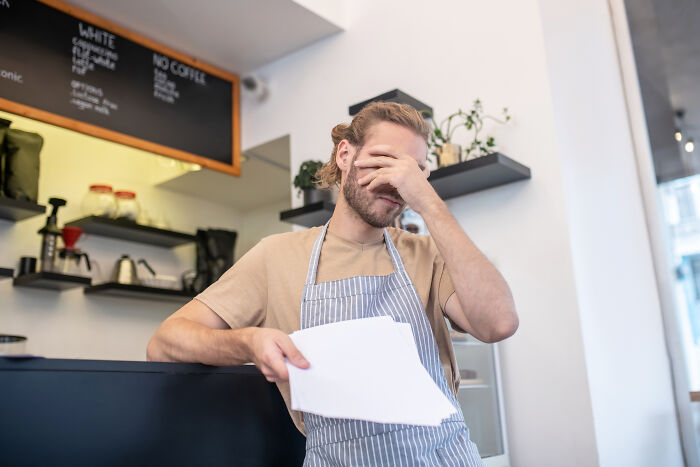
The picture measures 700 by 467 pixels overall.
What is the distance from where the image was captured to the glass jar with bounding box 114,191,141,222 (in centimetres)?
364

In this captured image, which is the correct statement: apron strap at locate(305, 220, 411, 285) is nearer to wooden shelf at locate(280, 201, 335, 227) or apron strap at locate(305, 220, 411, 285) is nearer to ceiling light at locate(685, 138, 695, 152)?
wooden shelf at locate(280, 201, 335, 227)

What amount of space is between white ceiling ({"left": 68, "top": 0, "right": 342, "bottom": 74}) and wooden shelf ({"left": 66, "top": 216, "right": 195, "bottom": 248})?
1.00 metres

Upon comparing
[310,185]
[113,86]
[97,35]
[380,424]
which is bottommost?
[380,424]

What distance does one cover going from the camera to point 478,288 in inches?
50.1

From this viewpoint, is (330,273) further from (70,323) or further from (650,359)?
(70,323)

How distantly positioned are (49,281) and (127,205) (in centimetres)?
68

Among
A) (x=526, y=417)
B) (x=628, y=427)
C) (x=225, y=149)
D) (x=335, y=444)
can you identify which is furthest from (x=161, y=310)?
(x=335, y=444)

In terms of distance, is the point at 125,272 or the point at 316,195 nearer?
the point at 316,195

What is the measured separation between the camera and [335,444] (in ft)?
3.88

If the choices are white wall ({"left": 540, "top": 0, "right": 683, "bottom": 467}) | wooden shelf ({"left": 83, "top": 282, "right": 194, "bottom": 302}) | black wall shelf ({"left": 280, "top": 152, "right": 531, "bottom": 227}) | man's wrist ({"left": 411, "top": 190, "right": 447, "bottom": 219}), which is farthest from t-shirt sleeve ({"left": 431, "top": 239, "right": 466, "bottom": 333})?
wooden shelf ({"left": 83, "top": 282, "right": 194, "bottom": 302})

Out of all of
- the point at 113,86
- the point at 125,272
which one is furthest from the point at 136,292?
the point at 113,86

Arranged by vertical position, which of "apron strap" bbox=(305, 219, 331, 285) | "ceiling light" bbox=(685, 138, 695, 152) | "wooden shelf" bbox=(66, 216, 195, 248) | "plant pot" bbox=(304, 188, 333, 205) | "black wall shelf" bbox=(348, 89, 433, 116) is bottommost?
"apron strap" bbox=(305, 219, 331, 285)

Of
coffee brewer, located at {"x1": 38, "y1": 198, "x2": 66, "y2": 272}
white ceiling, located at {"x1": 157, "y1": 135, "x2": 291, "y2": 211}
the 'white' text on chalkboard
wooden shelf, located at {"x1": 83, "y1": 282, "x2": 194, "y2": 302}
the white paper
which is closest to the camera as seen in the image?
the white paper

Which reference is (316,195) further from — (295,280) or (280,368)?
(280,368)
